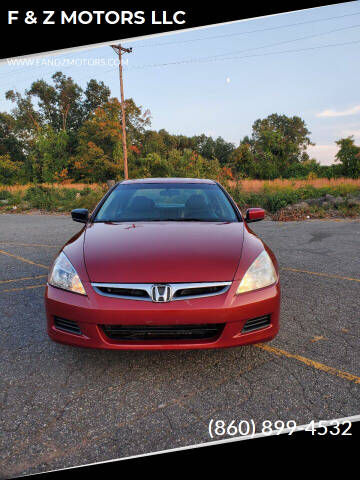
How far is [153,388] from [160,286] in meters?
0.69

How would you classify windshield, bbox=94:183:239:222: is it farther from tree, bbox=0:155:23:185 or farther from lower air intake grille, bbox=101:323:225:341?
tree, bbox=0:155:23:185

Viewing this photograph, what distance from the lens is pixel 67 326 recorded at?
235 cm

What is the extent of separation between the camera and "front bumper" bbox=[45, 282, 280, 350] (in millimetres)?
2143

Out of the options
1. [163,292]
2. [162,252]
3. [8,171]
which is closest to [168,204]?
[162,252]

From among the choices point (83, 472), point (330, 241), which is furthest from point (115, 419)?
point (330, 241)

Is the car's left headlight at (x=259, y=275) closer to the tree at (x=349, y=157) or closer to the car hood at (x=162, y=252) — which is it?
the car hood at (x=162, y=252)

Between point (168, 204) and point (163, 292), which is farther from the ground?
point (168, 204)

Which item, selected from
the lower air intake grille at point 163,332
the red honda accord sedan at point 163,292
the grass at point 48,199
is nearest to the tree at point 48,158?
the grass at point 48,199

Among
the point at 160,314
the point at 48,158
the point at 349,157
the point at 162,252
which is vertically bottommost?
the point at 160,314

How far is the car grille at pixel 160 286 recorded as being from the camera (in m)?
2.21

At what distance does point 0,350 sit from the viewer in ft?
9.29

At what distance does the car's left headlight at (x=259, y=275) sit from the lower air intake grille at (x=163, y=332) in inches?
12.0

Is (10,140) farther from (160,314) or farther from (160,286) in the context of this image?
(160,314)

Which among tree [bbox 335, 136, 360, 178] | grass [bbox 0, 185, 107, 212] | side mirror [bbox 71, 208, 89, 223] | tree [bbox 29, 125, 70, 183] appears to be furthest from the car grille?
tree [bbox 29, 125, 70, 183]
